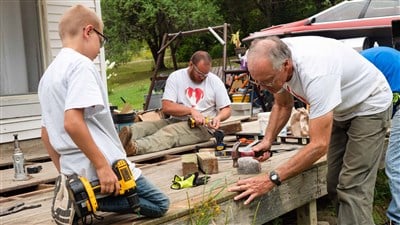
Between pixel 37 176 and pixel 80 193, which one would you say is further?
pixel 37 176

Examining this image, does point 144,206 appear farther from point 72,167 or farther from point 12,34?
point 12,34

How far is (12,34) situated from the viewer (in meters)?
6.06

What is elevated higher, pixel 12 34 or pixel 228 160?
pixel 12 34

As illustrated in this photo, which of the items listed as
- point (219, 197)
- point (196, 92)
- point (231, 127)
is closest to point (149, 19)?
point (231, 127)

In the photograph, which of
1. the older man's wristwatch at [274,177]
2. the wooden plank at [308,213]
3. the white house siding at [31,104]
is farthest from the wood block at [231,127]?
the older man's wristwatch at [274,177]

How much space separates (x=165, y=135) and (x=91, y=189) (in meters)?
2.94

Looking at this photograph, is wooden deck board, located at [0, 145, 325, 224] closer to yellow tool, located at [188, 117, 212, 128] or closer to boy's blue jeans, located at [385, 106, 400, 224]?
boy's blue jeans, located at [385, 106, 400, 224]

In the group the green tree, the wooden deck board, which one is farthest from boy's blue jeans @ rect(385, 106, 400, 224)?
the green tree

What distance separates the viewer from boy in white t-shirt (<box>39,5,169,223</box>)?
2.21m

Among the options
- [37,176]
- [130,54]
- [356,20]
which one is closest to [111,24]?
[130,54]

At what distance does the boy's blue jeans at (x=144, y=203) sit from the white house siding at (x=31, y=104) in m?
3.61

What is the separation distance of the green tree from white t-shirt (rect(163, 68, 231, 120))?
1699 centimetres

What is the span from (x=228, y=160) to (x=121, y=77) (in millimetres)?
20602

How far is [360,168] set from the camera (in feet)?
10.5
